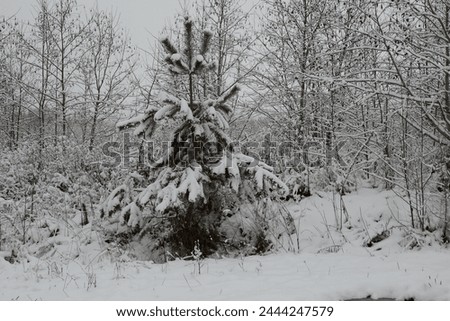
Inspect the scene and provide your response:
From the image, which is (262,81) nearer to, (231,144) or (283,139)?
(283,139)

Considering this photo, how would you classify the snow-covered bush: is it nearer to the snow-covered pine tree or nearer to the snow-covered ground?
the snow-covered ground

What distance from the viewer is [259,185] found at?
7.06m

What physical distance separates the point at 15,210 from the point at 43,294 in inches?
164

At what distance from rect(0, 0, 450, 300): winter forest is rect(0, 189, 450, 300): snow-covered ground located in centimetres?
3

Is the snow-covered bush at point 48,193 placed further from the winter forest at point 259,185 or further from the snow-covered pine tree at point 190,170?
the snow-covered pine tree at point 190,170

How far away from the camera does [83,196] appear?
927cm

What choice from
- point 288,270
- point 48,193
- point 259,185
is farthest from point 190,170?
point 48,193

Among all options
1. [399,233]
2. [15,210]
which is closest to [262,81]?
[399,233]

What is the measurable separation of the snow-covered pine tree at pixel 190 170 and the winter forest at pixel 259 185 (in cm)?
3

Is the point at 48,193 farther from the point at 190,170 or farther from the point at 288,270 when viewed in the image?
the point at 288,270

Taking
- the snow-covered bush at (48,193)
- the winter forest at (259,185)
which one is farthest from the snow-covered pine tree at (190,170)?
the snow-covered bush at (48,193)

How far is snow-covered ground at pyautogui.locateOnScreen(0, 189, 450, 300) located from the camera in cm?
496

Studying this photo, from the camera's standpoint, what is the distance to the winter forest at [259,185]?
5.64 metres

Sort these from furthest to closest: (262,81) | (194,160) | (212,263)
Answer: (262,81), (194,160), (212,263)
